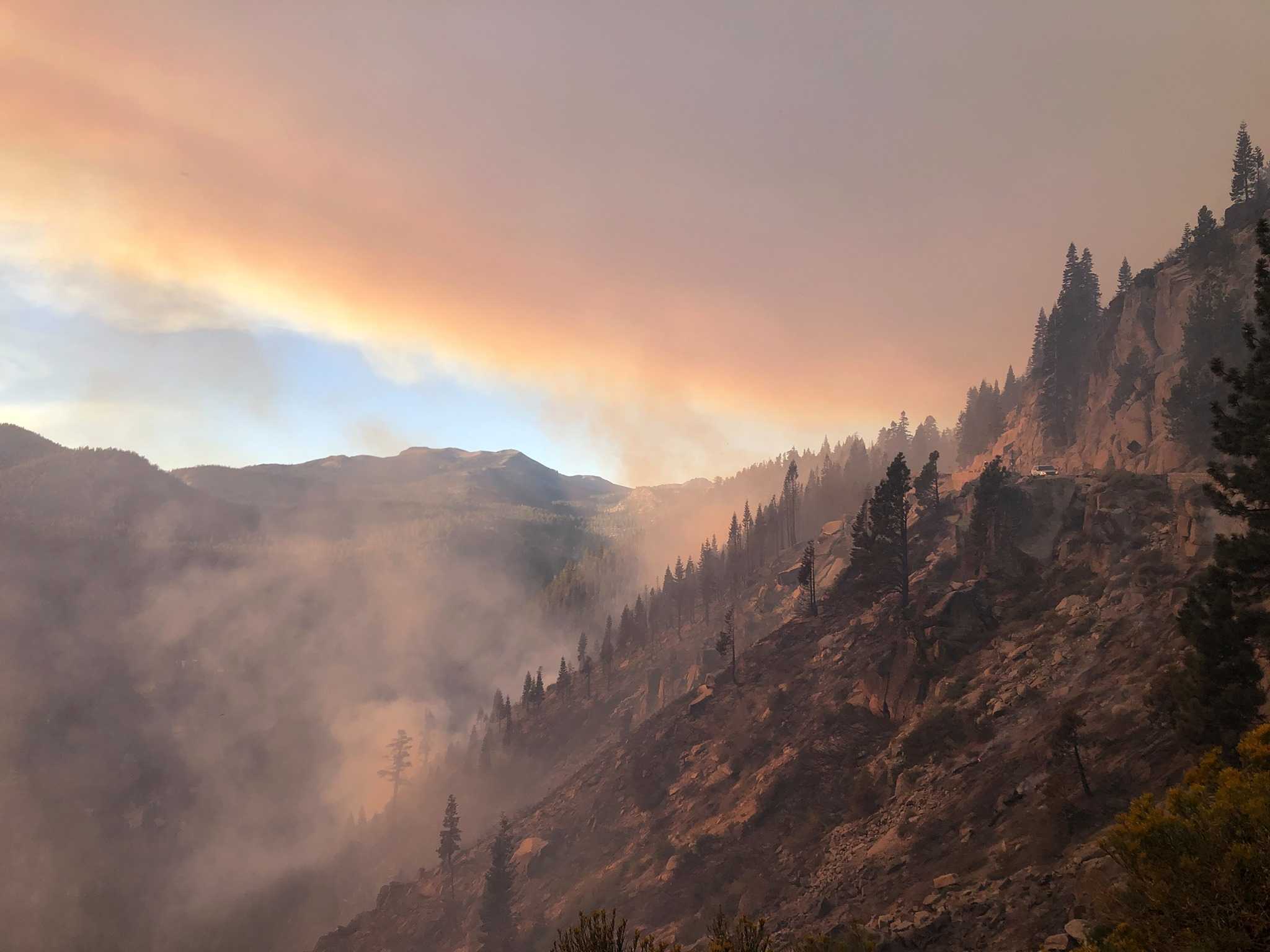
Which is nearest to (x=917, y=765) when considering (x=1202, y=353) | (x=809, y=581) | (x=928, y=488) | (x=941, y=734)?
(x=941, y=734)

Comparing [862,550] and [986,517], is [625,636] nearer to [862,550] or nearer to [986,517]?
[862,550]

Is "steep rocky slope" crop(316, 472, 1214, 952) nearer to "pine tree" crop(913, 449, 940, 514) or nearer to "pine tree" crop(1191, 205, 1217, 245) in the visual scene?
"pine tree" crop(913, 449, 940, 514)

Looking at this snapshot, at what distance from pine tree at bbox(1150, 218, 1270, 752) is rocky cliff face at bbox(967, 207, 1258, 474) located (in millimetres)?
60995

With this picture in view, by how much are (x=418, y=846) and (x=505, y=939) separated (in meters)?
84.3

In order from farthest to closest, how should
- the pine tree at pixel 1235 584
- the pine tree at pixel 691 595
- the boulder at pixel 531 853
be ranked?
the pine tree at pixel 691 595, the boulder at pixel 531 853, the pine tree at pixel 1235 584

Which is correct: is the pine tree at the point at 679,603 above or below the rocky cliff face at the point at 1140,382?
below

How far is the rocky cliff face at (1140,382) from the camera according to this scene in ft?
289

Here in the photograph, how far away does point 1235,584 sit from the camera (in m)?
27.5

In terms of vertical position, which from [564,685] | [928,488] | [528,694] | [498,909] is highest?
[928,488]

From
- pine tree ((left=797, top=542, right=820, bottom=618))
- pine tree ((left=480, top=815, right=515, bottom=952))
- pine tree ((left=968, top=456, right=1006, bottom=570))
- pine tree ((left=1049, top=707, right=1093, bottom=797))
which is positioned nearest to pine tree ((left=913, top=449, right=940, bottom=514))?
pine tree ((left=968, top=456, right=1006, bottom=570))

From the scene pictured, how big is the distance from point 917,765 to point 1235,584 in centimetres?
2891

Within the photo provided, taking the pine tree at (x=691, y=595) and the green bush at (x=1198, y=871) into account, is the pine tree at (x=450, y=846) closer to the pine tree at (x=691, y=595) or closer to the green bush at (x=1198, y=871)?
the pine tree at (x=691, y=595)

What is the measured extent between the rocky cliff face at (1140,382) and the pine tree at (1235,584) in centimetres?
6100

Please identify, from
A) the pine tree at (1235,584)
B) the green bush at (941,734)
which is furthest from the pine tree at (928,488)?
the pine tree at (1235,584)
